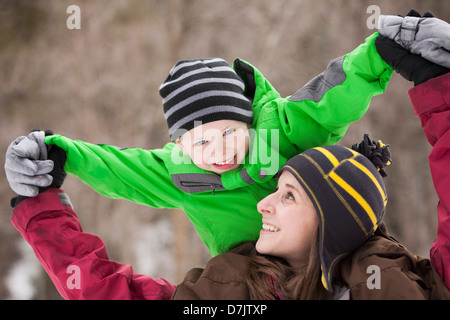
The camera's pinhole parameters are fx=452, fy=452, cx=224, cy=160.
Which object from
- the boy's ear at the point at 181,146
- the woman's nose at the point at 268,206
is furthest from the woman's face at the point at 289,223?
the boy's ear at the point at 181,146

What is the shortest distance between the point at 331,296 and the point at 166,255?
53.0 inches

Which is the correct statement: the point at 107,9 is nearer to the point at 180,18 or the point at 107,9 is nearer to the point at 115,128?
the point at 180,18

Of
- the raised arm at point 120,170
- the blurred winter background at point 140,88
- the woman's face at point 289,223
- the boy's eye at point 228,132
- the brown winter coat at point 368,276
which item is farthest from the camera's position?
the blurred winter background at point 140,88

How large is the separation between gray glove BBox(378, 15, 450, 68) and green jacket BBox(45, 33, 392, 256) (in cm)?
5

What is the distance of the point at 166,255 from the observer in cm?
209

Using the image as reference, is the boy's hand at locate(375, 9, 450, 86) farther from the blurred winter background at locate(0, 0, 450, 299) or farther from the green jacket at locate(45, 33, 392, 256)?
the blurred winter background at locate(0, 0, 450, 299)

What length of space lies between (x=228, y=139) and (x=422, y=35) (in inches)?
16.8

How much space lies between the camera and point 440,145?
82cm

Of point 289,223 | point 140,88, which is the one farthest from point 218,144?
point 140,88

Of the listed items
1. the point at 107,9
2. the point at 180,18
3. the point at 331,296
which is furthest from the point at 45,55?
the point at 331,296

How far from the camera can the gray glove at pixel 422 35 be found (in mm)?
A: 817

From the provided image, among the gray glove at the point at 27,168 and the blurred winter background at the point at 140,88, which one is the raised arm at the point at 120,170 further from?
the blurred winter background at the point at 140,88

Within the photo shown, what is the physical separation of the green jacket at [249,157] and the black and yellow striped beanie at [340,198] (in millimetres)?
111

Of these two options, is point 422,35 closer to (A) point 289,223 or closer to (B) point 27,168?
(A) point 289,223
